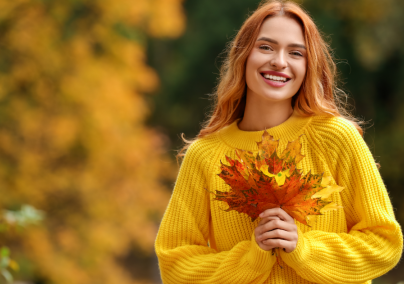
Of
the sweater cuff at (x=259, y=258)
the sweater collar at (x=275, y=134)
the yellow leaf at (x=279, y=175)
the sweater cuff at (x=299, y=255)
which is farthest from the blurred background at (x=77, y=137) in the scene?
the yellow leaf at (x=279, y=175)

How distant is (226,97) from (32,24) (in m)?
4.47

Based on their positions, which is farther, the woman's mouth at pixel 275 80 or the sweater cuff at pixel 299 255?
the woman's mouth at pixel 275 80

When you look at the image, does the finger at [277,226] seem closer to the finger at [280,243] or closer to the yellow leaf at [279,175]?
the finger at [280,243]

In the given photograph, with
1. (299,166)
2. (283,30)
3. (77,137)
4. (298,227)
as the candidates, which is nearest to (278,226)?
(298,227)

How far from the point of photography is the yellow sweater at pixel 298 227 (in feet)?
6.17

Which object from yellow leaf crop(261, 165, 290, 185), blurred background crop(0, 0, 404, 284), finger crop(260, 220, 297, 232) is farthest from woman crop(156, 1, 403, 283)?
blurred background crop(0, 0, 404, 284)

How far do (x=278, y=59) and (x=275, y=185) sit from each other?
58cm

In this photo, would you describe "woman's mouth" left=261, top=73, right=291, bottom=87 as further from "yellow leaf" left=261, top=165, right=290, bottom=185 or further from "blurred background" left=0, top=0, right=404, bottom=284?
"blurred background" left=0, top=0, right=404, bottom=284

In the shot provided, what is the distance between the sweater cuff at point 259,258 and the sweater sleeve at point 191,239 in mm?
111

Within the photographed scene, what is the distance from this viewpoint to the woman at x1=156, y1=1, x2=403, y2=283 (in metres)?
1.88

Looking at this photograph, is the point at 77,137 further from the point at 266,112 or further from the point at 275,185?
the point at 275,185

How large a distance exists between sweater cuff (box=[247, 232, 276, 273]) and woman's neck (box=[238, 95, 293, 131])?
1.75 feet

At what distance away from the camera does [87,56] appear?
6.61 metres

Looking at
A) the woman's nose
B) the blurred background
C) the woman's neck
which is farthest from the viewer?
the blurred background
